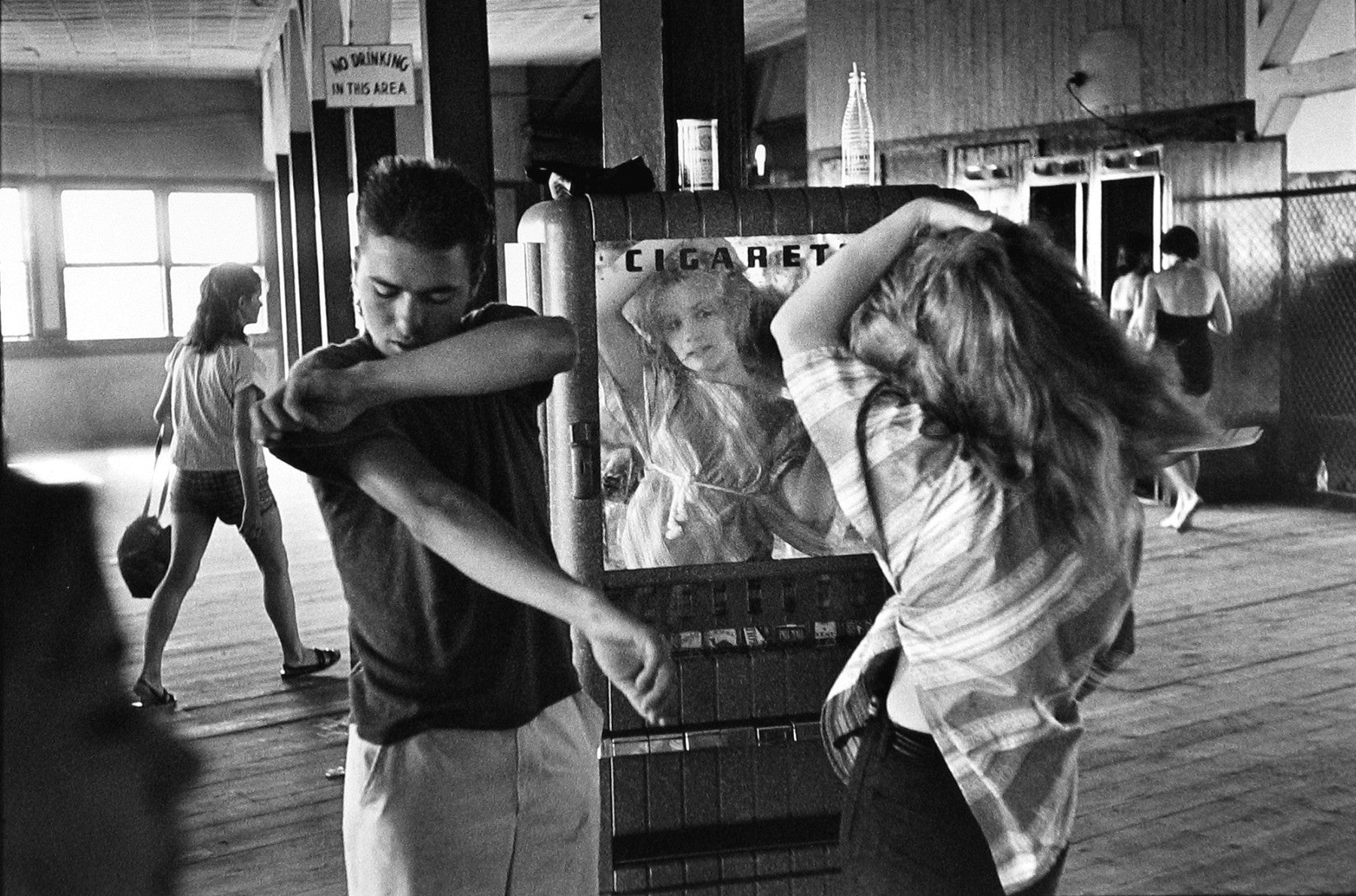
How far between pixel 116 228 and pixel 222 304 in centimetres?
1342

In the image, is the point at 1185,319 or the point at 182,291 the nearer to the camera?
the point at 1185,319

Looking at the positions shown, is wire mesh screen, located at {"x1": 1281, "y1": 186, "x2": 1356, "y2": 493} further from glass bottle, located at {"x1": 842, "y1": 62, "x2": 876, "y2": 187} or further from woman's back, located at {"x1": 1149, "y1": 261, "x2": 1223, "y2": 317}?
glass bottle, located at {"x1": 842, "y1": 62, "x2": 876, "y2": 187}

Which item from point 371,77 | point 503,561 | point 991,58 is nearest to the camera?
point 503,561

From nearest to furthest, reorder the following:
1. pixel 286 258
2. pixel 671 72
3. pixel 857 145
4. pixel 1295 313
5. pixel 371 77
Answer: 1. pixel 857 145
2. pixel 671 72
3. pixel 371 77
4. pixel 1295 313
5. pixel 286 258

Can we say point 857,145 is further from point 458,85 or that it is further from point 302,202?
point 302,202

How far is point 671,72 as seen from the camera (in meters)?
3.89

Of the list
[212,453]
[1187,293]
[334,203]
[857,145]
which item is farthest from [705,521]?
[334,203]

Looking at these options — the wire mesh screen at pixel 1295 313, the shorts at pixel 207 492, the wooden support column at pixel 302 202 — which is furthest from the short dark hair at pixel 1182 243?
the wooden support column at pixel 302 202

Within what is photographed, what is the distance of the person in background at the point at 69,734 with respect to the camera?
0.56m

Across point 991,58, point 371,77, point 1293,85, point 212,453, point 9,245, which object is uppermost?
point 991,58

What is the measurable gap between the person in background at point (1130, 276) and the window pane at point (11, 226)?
10085 millimetres

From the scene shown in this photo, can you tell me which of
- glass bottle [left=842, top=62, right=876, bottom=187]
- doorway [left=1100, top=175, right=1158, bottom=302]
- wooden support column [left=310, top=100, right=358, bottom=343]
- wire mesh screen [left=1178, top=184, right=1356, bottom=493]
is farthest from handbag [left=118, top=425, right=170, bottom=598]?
wire mesh screen [left=1178, top=184, right=1356, bottom=493]

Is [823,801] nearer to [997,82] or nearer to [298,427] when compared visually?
[298,427]

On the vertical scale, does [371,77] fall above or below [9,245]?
above
